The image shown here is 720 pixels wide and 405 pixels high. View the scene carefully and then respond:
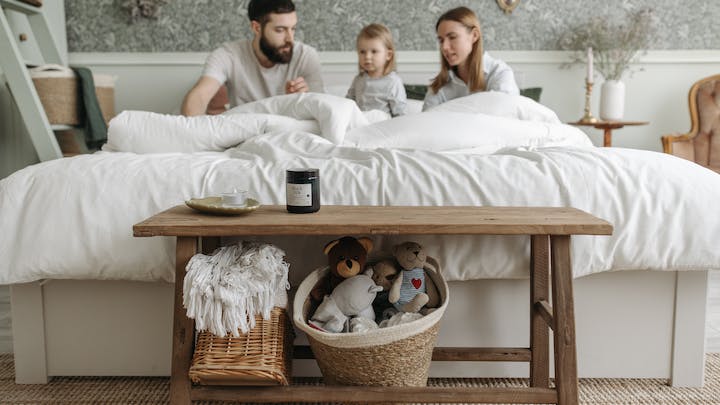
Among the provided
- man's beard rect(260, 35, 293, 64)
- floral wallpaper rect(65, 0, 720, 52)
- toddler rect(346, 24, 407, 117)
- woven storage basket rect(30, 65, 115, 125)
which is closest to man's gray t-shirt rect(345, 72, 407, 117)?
toddler rect(346, 24, 407, 117)

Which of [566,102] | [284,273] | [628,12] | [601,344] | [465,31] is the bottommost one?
[601,344]

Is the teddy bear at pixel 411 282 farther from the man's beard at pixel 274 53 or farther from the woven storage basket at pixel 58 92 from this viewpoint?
the woven storage basket at pixel 58 92

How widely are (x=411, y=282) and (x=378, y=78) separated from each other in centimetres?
157

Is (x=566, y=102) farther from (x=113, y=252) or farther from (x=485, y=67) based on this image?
(x=113, y=252)

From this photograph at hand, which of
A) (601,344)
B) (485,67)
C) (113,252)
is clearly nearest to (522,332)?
(601,344)

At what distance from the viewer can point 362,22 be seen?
11.1ft

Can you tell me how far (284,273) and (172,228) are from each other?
24cm

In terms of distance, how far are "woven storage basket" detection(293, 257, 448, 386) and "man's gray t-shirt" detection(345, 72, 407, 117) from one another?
152 cm

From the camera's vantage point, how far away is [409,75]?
3.38 meters

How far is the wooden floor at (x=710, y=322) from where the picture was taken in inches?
67.7

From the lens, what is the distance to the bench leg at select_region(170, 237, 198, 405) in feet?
3.73

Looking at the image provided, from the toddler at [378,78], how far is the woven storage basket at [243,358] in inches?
63.3

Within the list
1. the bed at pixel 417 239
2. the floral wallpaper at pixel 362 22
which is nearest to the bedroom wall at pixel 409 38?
the floral wallpaper at pixel 362 22

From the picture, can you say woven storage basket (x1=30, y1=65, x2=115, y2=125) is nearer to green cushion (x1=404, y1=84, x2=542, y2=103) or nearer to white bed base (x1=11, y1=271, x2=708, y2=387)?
white bed base (x1=11, y1=271, x2=708, y2=387)
